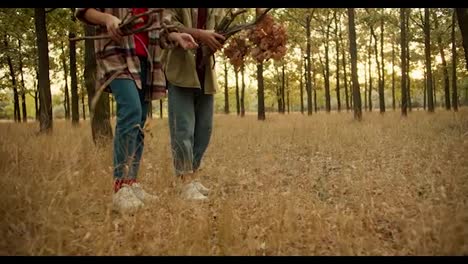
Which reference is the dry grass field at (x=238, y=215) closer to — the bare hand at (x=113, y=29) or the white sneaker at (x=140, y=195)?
the white sneaker at (x=140, y=195)

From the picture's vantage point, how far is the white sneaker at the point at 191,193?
306cm

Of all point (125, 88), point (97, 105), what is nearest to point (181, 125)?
point (125, 88)

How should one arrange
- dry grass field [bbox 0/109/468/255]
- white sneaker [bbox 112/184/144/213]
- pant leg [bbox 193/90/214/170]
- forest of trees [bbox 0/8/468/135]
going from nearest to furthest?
dry grass field [bbox 0/109/468/255] < white sneaker [bbox 112/184/144/213] < forest of trees [bbox 0/8/468/135] < pant leg [bbox 193/90/214/170]

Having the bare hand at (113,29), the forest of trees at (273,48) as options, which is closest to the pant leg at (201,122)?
the forest of trees at (273,48)

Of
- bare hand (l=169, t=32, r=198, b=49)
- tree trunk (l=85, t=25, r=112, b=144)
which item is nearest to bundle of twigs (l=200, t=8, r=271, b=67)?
bare hand (l=169, t=32, r=198, b=49)

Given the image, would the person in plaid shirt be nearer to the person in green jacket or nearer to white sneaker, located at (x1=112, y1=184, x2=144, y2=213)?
white sneaker, located at (x1=112, y1=184, x2=144, y2=213)

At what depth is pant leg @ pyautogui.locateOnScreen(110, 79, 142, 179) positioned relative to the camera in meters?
2.79

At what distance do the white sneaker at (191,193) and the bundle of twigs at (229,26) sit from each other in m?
0.99

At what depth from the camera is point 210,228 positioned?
2.40 metres

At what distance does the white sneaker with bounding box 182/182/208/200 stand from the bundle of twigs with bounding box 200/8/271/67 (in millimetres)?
990

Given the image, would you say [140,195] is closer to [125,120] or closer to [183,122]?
[125,120]

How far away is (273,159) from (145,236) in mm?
3901
